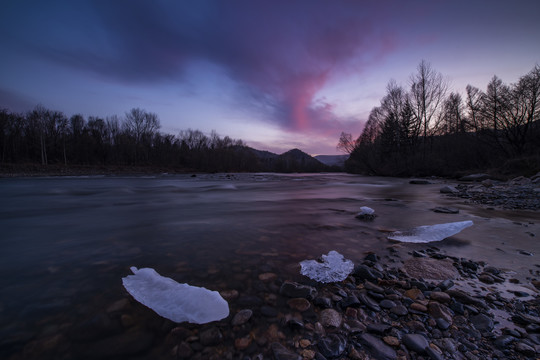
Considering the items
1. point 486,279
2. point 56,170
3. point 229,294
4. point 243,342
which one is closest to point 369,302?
point 243,342

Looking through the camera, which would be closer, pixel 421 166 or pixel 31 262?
pixel 31 262

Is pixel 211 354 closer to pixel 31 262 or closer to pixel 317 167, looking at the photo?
pixel 31 262

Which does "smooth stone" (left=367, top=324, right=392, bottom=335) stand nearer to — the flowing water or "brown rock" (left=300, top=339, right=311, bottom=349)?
"brown rock" (left=300, top=339, right=311, bottom=349)

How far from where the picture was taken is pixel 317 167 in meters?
95.4

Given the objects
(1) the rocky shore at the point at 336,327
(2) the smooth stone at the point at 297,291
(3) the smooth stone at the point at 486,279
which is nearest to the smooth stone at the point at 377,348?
(1) the rocky shore at the point at 336,327

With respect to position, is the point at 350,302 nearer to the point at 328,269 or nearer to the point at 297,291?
the point at 297,291

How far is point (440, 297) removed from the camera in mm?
1824

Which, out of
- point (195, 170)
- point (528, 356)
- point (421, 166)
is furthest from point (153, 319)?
point (195, 170)

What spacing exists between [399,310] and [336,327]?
58cm

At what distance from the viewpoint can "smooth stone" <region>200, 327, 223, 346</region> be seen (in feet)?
4.52

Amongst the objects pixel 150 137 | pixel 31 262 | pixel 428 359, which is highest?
pixel 150 137

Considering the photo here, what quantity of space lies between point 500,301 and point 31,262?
17.2ft

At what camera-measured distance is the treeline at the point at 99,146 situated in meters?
41.2

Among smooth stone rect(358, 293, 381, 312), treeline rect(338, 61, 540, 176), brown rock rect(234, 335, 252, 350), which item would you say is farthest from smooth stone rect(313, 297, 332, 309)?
treeline rect(338, 61, 540, 176)
